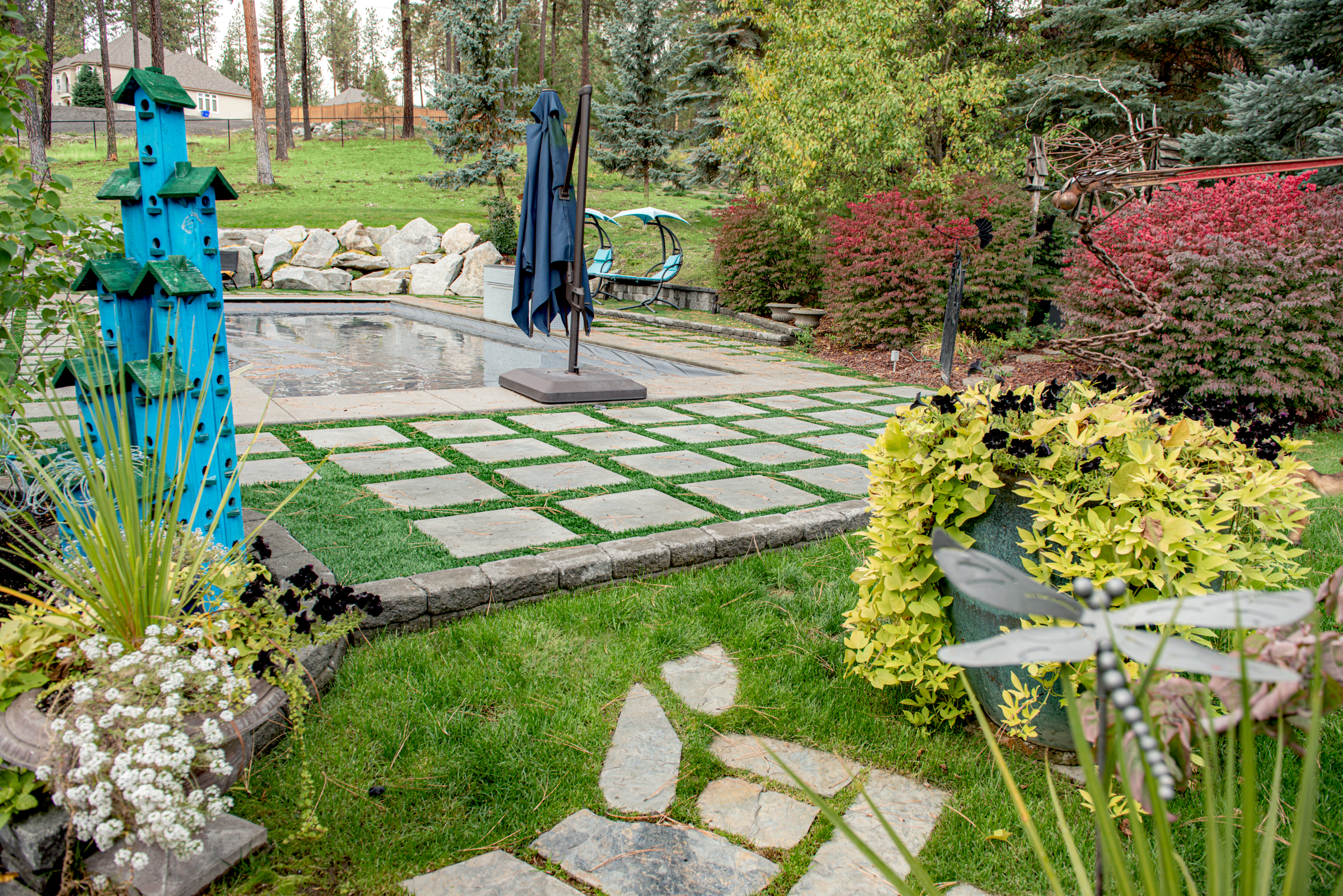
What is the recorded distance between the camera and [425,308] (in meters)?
11.5

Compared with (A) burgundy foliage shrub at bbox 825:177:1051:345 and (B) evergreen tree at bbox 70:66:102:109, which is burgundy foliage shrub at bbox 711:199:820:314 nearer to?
(A) burgundy foliage shrub at bbox 825:177:1051:345

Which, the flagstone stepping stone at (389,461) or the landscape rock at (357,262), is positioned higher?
the landscape rock at (357,262)

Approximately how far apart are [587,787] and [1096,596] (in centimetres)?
161

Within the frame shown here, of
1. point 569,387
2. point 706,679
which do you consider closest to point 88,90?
point 569,387

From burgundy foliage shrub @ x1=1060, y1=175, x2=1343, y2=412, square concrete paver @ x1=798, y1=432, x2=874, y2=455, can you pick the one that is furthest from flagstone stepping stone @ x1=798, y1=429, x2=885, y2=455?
burgundy foliage shrub @ x1=1060, y1=175, x2=1343, y2=412

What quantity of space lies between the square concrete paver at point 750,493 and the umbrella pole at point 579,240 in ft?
7.14

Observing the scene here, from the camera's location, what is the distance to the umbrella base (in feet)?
18.3

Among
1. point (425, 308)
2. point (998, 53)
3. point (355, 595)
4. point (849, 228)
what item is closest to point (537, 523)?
point (355, 595)

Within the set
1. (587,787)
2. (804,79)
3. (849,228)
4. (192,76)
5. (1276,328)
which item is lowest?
(587,787)

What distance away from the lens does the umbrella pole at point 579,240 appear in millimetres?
5406

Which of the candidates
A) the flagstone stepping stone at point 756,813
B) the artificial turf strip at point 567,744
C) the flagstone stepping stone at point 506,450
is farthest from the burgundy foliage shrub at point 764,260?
the flagstone stepping stone at point 756,813

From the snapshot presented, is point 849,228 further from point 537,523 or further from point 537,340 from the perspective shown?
point 537,523

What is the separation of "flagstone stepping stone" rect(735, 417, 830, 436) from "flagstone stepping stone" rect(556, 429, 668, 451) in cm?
77

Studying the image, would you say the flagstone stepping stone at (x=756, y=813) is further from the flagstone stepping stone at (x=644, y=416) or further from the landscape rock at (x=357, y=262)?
the landscape rock at (x=357, y=262)
